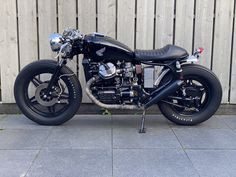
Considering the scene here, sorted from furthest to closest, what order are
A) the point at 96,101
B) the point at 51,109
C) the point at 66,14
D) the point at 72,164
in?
the point at 66,14
the point at 51,109
the point at 96,101
the point at 72,164

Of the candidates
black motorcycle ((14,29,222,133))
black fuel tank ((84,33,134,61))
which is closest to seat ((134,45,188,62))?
black motorcycle ((14,29,222,133))

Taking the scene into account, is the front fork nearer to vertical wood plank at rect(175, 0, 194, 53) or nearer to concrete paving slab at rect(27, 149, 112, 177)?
concrete paving slab at rect(27, 149, 112, 177)

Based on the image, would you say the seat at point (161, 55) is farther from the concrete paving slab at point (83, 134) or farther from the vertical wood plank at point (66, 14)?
the vertical wood plank at point (66, 14)

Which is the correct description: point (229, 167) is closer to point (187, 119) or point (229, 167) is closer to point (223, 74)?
point (187, 119)

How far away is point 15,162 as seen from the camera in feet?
14.1

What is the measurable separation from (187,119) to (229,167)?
4.63 ft

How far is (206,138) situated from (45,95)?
7.77 feet

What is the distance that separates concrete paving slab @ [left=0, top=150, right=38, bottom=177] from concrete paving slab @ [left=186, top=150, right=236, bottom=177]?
189 centimetres

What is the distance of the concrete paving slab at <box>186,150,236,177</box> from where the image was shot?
4.08m

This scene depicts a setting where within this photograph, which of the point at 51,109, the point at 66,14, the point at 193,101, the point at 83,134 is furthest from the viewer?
the point at 66,14

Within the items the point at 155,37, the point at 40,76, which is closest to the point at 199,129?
the point at 155,37

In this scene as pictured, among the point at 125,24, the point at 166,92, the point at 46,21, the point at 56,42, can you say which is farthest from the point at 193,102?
the point at 46,21

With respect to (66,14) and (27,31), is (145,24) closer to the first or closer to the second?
(66,14)

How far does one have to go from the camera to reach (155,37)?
5.99 meters
